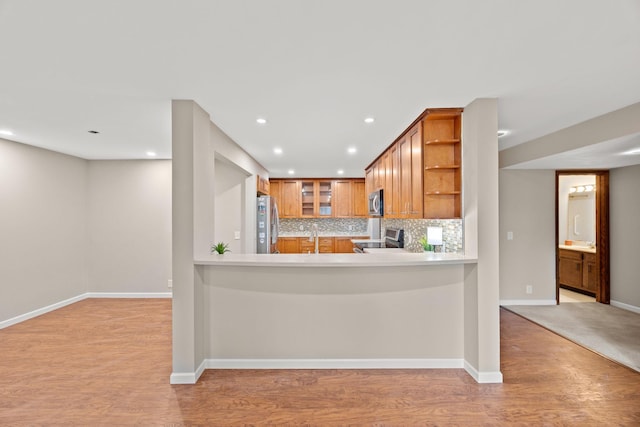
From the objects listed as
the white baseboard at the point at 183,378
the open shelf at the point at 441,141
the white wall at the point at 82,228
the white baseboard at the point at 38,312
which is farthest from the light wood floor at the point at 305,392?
the open shelf at the point at 441,141

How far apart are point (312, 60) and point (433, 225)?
2.80 metres

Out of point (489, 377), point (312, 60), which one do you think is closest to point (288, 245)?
point (489, 377)

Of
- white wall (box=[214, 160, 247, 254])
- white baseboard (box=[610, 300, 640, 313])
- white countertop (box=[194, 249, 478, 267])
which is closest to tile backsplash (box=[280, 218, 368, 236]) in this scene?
white wall (box=[214, 160, 247, 254])

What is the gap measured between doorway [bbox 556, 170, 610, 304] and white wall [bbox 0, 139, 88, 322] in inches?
308

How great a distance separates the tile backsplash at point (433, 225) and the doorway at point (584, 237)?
2.42 meters

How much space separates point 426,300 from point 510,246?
2.86 m

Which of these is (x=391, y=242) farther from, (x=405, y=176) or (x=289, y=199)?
(x=289, y=199)

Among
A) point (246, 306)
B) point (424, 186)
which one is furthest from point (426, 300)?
point (246, 306)

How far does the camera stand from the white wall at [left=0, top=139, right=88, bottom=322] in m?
3.91

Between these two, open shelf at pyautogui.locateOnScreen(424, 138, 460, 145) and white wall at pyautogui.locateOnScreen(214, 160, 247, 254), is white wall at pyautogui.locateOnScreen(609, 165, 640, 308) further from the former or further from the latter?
white wall at pyautogui.locateOnScreen(214, 160, 247, 254)

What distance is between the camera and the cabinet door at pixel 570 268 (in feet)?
18.0

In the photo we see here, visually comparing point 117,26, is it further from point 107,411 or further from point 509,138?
point 509,138

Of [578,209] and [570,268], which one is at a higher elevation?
[578,209]

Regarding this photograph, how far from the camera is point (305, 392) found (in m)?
2.39
